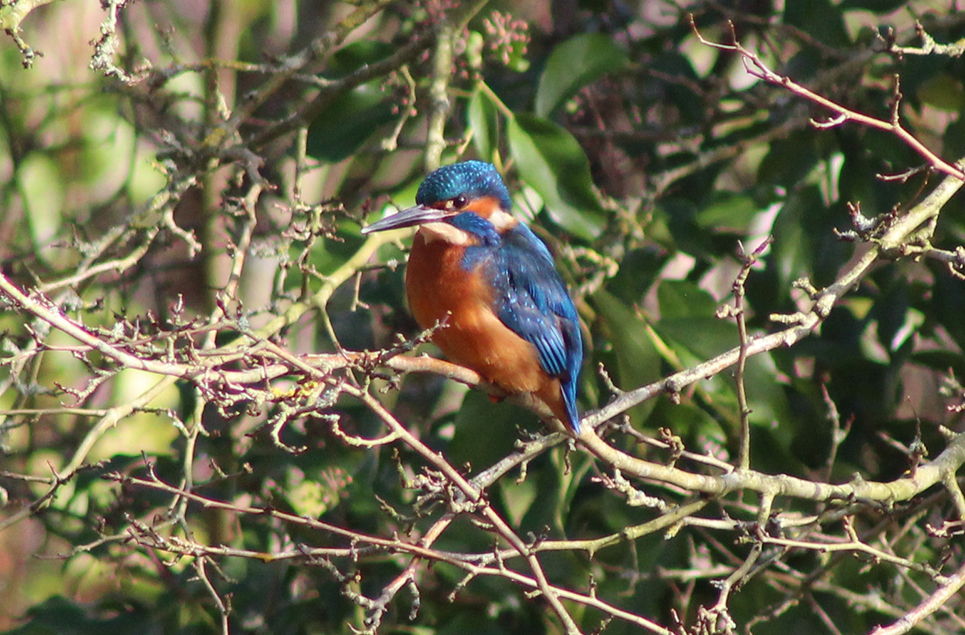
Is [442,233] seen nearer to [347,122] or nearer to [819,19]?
[347,122]

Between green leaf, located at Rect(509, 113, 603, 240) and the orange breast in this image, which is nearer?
Result: the orange breast

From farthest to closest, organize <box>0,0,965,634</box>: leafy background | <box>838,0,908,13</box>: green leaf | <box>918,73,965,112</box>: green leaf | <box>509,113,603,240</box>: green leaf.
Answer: <box>918,73,965,112</box>: green leaf, <box>838,0,908,13</box>: green leaf, <box>509,113,603,240</box>: green leaf, <box>0,0,965,634</box>: leafy background

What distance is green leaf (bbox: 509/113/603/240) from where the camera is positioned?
9.39 ft

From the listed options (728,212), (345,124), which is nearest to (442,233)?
(345,124)

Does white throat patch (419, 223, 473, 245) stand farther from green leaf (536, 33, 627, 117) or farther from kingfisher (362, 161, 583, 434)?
green leaf (536, 33, 627, 117)

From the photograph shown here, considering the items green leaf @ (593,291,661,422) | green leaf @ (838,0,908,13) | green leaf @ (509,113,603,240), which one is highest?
green leaf @ (838,0,908,13)

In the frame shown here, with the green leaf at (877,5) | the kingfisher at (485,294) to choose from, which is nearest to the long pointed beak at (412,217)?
the kingfisher at (485,294)

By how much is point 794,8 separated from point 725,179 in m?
1.86

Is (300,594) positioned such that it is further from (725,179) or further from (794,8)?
(725,179)

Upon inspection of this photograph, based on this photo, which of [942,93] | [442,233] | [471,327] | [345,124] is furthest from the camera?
[942,93]

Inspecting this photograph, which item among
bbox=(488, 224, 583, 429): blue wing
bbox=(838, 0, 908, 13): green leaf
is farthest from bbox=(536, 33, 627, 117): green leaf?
bbox=(838, 0, 908, 13): green leaf

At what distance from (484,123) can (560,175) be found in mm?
263

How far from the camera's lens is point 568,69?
3.12 m

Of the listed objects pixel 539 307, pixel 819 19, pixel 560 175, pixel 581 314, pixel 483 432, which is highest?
pixel 819 19
